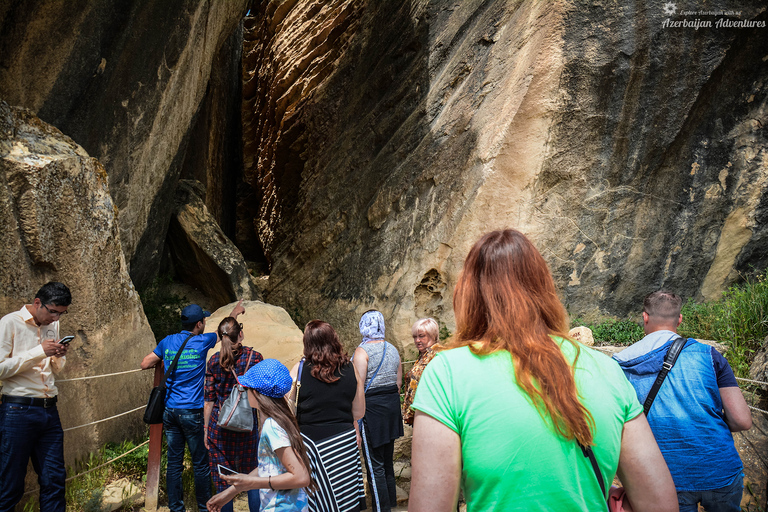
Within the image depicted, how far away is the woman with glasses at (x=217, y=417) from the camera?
12.0 ft

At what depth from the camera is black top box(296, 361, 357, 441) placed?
3188mm

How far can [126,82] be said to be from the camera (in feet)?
22.8

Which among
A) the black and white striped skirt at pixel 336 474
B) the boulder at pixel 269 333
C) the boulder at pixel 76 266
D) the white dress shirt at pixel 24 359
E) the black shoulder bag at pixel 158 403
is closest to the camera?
the black and white striped skirt at pixel 336 474

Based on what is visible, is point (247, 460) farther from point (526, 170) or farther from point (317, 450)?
point (526, 170)

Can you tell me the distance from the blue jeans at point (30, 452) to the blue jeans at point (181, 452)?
0.72 m

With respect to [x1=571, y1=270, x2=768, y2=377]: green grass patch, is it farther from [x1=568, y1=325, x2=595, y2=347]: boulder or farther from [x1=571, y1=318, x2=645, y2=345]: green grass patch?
[x1=568, y1=325, x2=595, y2=347]: boulder

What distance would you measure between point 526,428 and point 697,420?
186 cm

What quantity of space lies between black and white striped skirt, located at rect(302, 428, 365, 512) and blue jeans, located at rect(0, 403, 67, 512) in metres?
1.87

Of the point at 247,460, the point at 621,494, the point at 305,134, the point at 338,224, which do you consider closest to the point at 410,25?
the point at 305,134

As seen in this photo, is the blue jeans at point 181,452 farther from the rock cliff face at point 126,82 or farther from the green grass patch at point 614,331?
the green grass patch at point 614,331

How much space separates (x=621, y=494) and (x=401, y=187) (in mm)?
7999

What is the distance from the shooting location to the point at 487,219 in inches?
318

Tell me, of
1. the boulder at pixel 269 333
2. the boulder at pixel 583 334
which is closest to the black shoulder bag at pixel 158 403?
the boulder at pixel 269 333

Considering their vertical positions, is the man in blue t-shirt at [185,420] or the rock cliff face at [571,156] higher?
the rock cliff face at [571,156]
